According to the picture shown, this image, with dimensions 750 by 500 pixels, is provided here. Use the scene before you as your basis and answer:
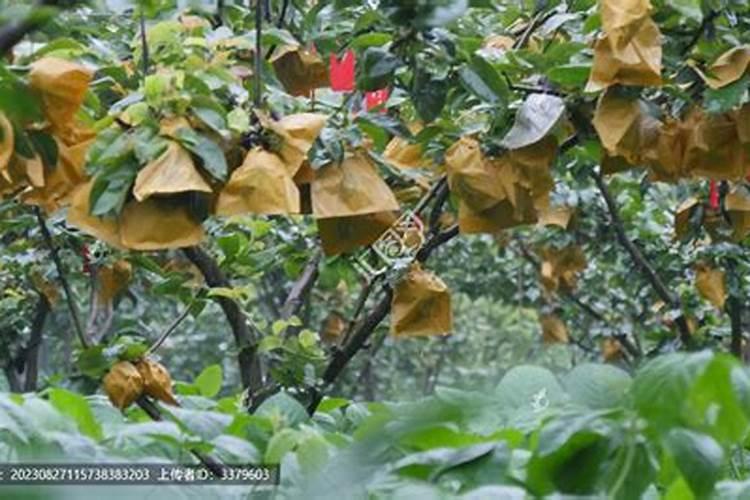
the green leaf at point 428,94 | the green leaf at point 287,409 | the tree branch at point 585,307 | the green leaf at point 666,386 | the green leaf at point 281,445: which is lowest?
the tree branch at point 585,307

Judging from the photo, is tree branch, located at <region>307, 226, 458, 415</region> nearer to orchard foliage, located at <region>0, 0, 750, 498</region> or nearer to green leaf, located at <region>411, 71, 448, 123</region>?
orchard foliage, located at <region>0, 0, 750, 498</region>

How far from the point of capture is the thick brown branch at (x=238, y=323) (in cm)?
236

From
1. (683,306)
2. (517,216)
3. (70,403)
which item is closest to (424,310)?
(517,216)

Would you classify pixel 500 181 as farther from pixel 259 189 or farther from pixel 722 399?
pixel 722 399

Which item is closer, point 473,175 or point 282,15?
point 473,175

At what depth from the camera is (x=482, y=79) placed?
181cm

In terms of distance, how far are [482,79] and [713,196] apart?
93cm

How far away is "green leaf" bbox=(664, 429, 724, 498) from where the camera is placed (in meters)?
0.79

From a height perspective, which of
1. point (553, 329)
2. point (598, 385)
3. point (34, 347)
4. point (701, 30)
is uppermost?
point (598, 385)

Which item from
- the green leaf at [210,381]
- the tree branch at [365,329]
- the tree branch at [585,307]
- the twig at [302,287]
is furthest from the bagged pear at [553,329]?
the green leaf at [210,381]

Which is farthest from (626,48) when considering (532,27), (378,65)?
(532,27)

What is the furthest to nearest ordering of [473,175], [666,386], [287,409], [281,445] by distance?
[473,175], [287,409], [281,445], [666,386]

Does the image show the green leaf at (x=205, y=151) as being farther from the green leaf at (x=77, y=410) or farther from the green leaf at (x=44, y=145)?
the green leaf at (x=77, y=410)

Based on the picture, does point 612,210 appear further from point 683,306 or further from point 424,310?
point 424,310
